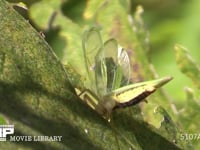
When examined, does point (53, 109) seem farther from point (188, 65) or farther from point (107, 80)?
point (188, 65)

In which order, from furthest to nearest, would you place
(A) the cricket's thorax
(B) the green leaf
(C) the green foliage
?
(B) the green leaf, (A) the cricket's thorax, (C) the green foliage

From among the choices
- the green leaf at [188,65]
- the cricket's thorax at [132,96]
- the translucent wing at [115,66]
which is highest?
the green leaf at [188,65]

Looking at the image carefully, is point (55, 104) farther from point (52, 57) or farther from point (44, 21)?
point (44, 21)

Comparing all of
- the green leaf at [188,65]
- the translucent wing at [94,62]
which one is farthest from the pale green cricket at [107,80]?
the green leaf at [188,65]

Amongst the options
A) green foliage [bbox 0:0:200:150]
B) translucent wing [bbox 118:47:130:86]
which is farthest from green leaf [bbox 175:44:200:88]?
translucent wing [bbox 118:47:130:86]

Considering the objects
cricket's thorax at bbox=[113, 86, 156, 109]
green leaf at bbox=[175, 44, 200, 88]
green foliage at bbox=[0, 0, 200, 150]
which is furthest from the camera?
green leaf at bbox=[175, 44, 200, 88]

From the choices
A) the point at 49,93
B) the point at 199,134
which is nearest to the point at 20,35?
the point at 49,93

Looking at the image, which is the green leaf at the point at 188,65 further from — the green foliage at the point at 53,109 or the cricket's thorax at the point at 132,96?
the cricket's thorax at the point at 132,96

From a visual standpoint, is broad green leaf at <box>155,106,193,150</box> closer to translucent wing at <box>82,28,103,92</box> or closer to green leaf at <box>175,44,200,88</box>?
translucent wing at <box>82,28,103,92</box>

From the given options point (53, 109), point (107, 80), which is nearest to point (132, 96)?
point (107, 80)
